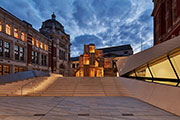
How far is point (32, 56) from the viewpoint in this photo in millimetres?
29266

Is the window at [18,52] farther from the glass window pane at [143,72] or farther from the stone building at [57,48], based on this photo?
the glass window pane at [143,72]

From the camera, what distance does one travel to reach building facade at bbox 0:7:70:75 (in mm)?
21016

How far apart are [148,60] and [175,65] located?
1971mm

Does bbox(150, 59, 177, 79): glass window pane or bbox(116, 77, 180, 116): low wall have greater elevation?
bbox(150, 59, 177, 79): glass window pane

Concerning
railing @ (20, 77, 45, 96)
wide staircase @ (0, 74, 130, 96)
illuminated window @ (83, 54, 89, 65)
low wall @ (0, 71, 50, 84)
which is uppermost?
illuminated window @ (83, 54, 89, 65)

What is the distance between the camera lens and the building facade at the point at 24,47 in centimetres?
2102

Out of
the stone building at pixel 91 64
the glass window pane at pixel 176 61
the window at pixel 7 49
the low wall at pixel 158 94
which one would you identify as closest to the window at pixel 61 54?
the stone building at pixel 91 64

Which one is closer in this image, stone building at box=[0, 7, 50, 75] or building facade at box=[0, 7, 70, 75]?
stone building at box=[0, 7, 50, 75]

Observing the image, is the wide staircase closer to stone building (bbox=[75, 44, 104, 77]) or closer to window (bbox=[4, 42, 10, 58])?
window (bbox=[4, 42, 10, 58])

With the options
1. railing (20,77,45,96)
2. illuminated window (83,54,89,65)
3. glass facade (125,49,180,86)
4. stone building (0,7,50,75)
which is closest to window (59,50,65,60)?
stone building (0,7,50,75)

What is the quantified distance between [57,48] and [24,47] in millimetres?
15500

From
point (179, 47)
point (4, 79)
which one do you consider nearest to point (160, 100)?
point (179, 47)

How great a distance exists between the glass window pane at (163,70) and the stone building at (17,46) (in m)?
24.4

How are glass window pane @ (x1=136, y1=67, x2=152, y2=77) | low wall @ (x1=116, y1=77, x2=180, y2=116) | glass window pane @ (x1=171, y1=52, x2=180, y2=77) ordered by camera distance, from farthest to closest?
glass window pane @ (x1=136, y1=67, x2=152, y2=77)
glass window pane @ (x1=171, y1=52, x2=180, y2=77)
low wall @ (x1=116, y1=77, x2=180, y2=116)
